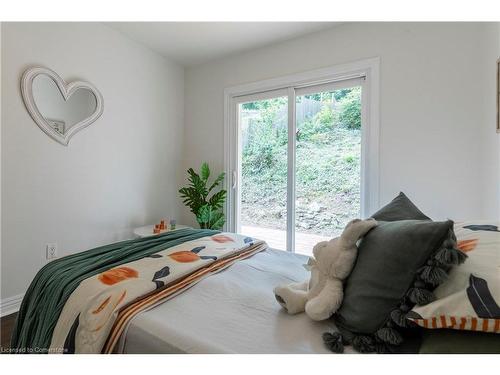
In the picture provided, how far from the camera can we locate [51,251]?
2139 mm

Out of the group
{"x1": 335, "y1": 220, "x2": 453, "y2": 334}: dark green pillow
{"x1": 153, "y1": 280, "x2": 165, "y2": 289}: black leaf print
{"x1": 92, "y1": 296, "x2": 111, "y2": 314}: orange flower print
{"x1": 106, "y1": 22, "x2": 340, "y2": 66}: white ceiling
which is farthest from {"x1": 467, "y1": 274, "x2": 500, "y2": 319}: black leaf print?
{"x1": 106, "y1": 22, "x2": 340, "y2": 66}: white ceiling

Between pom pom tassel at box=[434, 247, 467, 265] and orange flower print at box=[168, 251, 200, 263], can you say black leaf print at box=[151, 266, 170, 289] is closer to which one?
orange flower print at box=[168, 251, 200, 263]

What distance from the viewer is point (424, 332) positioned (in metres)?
0.69

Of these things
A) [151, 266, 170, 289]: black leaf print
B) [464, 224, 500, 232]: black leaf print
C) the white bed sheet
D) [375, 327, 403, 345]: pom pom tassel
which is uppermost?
[464, 224, 500, 232]: black leaf print

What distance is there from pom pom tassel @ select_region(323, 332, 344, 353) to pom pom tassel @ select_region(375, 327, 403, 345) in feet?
0.36

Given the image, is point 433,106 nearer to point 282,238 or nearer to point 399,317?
point 282,238

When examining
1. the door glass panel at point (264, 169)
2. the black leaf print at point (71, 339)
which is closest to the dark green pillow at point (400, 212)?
the black leaf print at point (71, 339)

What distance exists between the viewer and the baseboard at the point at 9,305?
6.16ft

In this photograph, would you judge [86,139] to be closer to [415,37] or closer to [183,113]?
[183,113]

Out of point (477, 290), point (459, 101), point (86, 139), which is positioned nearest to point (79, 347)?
point (477, 290)

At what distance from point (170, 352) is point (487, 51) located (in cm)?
246

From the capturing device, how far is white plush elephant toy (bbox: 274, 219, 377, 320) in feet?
2.72

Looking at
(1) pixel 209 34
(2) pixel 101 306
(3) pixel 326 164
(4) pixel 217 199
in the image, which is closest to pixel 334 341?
(2) pixel 101 306

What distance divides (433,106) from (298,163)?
119cm
